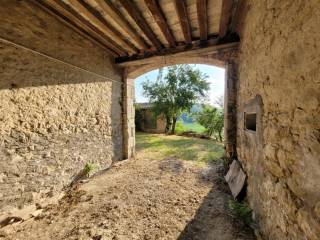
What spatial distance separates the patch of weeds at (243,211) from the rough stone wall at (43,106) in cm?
286

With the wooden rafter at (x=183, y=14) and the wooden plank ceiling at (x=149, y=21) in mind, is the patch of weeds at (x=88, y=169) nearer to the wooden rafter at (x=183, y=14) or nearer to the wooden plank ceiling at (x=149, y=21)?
the wooden plank ceiling at (x=149, y=21)

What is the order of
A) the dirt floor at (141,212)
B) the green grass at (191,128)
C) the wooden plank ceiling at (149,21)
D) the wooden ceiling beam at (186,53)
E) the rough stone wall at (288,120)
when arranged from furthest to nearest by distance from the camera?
1. the green grass at (191,128)
2. the wooden ceiling beam at (186,53)
3. the wooden plank ceiling at (149,21)
4. the dirt floor at (141,212)
5. the rough stone wall at (288,120)

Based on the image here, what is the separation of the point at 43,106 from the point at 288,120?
3.18m

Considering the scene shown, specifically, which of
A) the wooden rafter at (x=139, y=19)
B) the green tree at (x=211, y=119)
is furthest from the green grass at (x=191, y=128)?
the wooden rafter at (x=139, y=19)

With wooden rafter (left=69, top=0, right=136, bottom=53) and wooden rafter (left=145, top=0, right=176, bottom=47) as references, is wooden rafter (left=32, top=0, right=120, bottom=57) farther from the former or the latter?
wooden rafter (left=145, top=0, right=176, bottom=47)

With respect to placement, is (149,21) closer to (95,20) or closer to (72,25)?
(95,20)

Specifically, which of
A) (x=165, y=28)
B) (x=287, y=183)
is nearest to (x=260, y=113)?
(x=287, y=183)

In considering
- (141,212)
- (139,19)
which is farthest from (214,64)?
(141,212)

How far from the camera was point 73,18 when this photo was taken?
2.56 metres

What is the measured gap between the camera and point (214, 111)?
10117mm

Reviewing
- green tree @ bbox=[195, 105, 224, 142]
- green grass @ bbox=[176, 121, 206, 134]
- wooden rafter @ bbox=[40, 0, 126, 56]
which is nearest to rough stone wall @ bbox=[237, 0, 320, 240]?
wooden rafter @ bbox=[40, 0, 126, 56]

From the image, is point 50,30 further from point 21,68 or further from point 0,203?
point 0,203

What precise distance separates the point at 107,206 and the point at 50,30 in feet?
9.76

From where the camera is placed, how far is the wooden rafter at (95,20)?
2.19 meters
